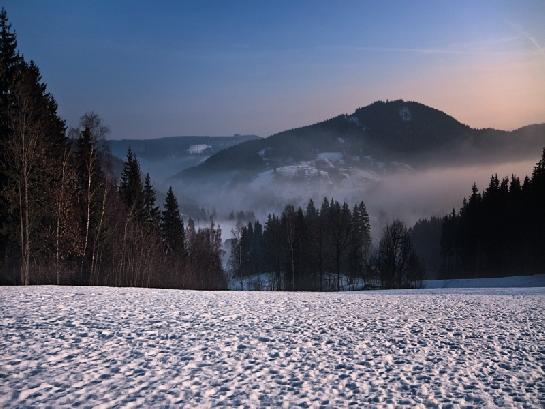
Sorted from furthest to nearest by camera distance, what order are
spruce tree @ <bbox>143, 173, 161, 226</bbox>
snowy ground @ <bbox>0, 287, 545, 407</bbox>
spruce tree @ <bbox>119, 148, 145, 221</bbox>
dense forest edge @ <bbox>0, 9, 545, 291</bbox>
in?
1. spruce tree @ <bbox>143, 173, 161, 226</bbox>
2. spruce tree @ <bbox>119, 148, 145, 221</bbox>
3. dense forest edge @ <bbox>0, 9, 545, 291</bbox>
4. snowy ground @ <bbox>0, 287, 545, 407</bbox>

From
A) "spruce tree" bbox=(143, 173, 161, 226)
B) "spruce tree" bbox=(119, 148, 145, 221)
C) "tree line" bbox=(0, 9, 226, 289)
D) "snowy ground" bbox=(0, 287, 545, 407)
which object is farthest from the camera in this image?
"spruce tree" bbox=(143, 173, 161, 226)

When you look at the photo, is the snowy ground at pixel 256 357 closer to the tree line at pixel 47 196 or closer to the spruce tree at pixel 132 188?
the tree line at pixel 47 196

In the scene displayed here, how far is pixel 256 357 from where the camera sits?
9172 mm

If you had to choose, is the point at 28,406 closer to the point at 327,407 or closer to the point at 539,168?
the point at 327,407

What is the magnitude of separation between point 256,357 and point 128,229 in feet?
118

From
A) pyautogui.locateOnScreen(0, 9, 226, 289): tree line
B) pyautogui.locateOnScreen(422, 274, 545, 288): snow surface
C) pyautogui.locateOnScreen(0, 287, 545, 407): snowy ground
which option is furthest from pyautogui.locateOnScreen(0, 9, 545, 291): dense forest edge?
pyautogui.locateOnScreen(0, 287, 545, 407): snowy ground

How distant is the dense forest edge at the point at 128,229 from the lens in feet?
77.3

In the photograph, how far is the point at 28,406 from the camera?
6242mm

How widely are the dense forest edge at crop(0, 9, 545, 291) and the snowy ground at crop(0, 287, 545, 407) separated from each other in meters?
11.8

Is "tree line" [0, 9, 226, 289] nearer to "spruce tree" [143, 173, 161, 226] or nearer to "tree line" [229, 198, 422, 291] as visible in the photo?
"spruce tree" [143, 173, 161, 226]

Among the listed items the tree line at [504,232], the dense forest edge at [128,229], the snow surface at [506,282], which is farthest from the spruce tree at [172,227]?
the tree line at [504,232]

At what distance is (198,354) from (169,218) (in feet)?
172

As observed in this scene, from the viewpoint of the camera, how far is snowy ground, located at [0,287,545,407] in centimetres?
706

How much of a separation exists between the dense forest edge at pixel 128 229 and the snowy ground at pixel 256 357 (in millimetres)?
11780
